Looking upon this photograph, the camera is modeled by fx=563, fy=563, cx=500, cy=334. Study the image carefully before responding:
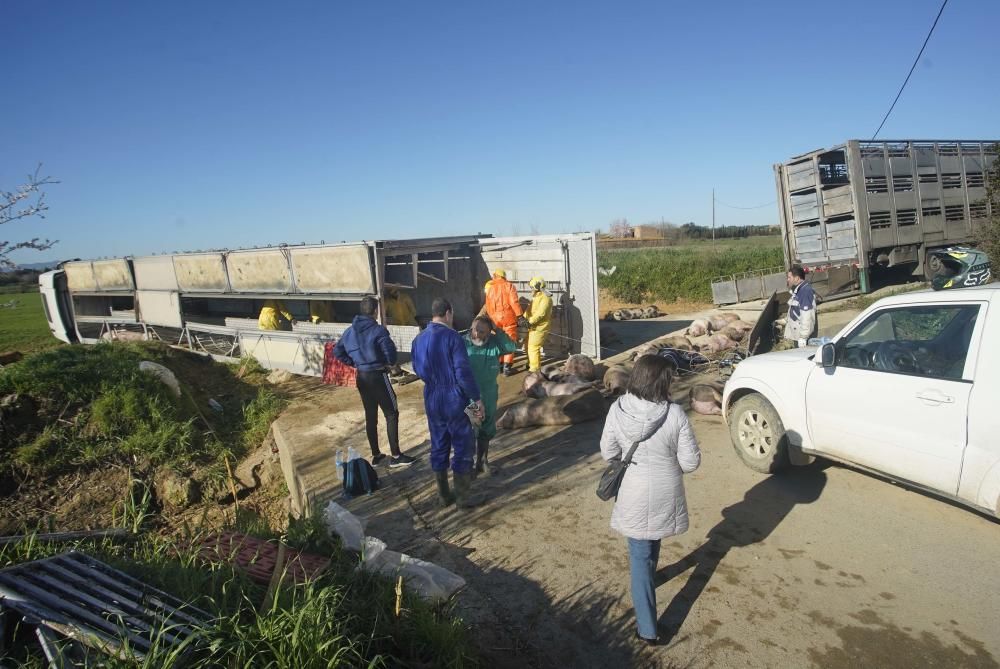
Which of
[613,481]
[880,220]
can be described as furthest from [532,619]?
[880,220]

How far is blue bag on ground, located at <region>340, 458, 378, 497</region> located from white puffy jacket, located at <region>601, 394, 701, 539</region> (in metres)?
3.04

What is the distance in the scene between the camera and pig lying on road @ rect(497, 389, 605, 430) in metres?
7.02

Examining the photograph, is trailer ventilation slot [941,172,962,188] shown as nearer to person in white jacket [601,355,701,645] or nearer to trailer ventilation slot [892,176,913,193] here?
trailer ventilation slot [892,176,913,193]

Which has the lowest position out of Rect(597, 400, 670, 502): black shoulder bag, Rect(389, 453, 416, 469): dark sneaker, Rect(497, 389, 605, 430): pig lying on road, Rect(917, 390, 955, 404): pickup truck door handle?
Rect(389, 453, 416, 469): dark sneaker

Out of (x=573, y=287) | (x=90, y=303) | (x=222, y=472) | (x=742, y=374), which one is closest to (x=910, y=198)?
(x=573, y=287)

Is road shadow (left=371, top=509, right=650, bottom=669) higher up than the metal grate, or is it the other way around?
the metal grate

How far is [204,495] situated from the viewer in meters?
6.24

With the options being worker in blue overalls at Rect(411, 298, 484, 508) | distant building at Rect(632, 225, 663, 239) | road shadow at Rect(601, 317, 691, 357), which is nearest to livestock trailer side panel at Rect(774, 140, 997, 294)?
road shadow at Rect(601, 317, 691, 357)

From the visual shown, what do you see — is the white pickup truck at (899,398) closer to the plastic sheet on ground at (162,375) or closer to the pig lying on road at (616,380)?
the pig lying on road at (616,380)

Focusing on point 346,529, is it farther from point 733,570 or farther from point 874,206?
point 874,206

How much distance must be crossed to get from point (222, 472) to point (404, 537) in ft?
10.6

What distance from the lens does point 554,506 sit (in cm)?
486

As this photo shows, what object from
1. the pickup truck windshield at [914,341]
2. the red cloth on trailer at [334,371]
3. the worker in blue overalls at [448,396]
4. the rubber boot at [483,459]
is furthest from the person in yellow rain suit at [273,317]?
the pickup truck windshield at [914,341]

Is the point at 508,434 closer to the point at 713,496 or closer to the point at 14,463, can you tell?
the point at 713,496
